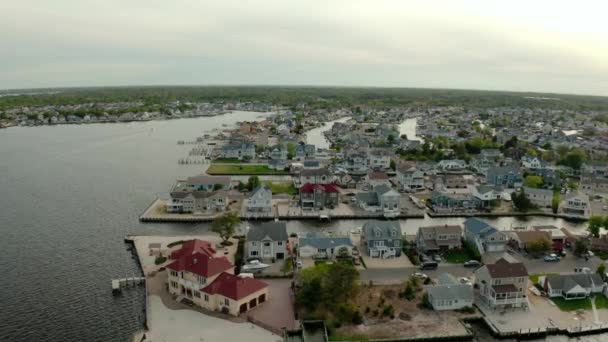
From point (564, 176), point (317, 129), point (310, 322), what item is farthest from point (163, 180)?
point (317, 129)

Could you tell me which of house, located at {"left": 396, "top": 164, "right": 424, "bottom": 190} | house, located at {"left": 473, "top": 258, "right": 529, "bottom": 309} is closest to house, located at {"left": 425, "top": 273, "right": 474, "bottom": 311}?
house, located at {"left": 473, "top": 258, "right": 529, "bottom": 309}

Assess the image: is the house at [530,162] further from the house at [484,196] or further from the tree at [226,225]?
the tree at [226,225]

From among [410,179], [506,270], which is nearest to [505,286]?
[506,270]

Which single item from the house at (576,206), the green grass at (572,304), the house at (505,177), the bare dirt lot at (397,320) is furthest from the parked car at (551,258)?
the house at (505,177)

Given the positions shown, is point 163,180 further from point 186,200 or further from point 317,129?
point 317,129

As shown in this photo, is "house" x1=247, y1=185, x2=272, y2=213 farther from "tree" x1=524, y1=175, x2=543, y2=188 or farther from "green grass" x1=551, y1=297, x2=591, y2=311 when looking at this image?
"tree" x1=524, y1=175, x2=543, y2=188
